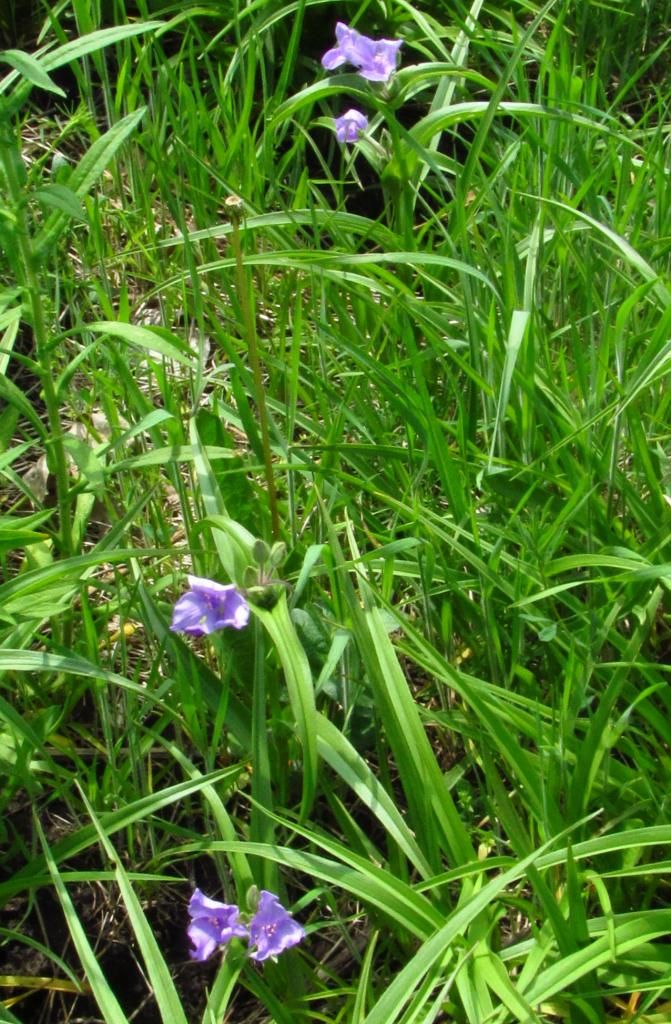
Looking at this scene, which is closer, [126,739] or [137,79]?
[126,739]

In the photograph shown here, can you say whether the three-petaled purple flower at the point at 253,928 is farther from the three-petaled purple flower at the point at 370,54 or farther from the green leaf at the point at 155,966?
the three-petaled purple flower at the point at 370,54

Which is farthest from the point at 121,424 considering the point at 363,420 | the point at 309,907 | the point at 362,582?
the point at 309,907

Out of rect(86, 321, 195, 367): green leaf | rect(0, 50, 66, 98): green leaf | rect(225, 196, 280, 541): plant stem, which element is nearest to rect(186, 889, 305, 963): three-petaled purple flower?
rect(225, 196, 280, 541): plant stem

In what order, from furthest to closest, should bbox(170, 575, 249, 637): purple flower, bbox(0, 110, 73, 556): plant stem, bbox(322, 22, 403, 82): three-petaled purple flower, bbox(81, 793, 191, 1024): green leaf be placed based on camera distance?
bbox(322, 22, 403, 82): three-petaled purple flower
bbox(0, 110, 73, 556): plant stem
bbox(170, 575, 249, 637): purple flower
bbox(81, 793, 191, 1024): green leaf

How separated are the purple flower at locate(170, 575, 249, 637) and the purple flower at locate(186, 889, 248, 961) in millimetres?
271

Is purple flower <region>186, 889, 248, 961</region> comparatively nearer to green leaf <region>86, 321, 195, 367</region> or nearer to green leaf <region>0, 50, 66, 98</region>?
green leaf <region>86, 321, 195, 367</region>

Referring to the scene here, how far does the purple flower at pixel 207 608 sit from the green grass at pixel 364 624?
0.09 feet

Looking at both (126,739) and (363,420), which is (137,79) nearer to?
(363,420)

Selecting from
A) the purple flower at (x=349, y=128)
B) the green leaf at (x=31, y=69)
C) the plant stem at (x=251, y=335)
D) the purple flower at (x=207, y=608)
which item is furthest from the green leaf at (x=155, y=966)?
the purple flower at (x=349, y=128)

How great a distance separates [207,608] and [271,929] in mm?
337

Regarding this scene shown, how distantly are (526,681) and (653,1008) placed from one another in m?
0.40

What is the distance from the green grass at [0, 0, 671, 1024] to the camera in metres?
1.27

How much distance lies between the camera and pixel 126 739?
60.9 inches

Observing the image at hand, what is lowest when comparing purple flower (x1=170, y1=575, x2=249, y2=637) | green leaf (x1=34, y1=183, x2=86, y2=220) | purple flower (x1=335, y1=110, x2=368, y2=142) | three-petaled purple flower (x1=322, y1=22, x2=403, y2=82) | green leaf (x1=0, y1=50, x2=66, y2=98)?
purple flower (x1=170, y1=575, x2=249, y2=637)
